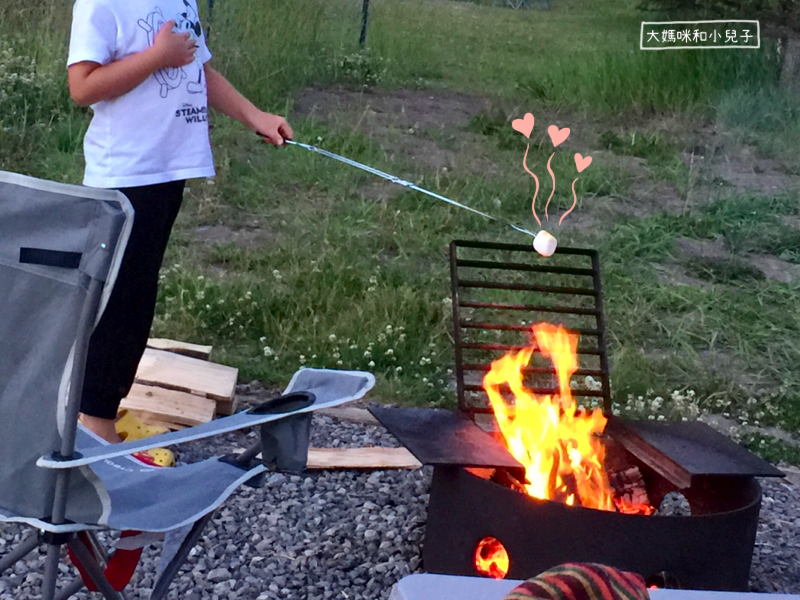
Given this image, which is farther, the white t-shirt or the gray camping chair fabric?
the white t-shirt

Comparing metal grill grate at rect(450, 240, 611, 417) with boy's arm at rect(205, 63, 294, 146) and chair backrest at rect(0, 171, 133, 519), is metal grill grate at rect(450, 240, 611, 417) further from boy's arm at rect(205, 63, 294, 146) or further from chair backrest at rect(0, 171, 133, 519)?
chair backrest at rect(0, 171, 133, 519)

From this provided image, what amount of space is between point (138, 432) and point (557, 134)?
14.7 ft

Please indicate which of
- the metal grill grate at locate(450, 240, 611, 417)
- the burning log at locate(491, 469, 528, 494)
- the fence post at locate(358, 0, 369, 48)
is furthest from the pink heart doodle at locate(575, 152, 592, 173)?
the burning log at locate(491, 469, 528, 494)

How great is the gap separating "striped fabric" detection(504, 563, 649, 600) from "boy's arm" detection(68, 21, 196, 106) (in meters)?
1.69

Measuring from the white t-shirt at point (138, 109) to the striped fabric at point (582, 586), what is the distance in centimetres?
169

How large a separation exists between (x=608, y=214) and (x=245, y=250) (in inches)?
91.8

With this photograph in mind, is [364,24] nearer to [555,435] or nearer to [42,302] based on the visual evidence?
[555,435]

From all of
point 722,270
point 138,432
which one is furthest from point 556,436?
point 722,270

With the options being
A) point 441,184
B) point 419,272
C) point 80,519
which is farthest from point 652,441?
point 441,184

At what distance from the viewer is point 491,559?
2.46 metres

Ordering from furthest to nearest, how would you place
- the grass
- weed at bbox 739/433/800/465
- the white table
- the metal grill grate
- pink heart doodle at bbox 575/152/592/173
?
pink heart doodle at bbox 575/152/592/173 < the grass < weed at bbox 739/433/800/465 < the metal grill grate < the white table

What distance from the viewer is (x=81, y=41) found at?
7.84ft

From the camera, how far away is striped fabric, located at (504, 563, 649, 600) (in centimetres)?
115

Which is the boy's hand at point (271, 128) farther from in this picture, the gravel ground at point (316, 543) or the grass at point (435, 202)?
the grass at point (435, 202)
